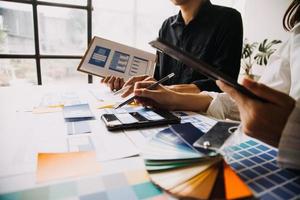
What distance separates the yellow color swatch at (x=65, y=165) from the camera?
0.43m

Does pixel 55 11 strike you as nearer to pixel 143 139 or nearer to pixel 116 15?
pixel 116 15

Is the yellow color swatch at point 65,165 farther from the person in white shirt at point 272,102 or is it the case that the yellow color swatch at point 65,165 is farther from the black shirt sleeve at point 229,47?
the black shirt sleeve at point 229,47

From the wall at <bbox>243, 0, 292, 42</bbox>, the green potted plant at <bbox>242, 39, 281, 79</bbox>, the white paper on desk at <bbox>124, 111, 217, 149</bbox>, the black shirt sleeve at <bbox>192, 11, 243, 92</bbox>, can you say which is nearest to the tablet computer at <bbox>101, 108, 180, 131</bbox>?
the white paper on desk at <bbox>124, 111, 217, 149</bbox>

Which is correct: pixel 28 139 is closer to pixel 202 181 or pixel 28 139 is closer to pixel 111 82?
pixel 202 181

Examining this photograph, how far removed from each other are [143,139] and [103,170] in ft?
0.55

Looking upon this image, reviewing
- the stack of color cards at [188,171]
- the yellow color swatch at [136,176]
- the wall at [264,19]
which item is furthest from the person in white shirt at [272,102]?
the wall at [264,19]

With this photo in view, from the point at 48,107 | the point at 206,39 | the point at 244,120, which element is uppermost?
the point at 206,39

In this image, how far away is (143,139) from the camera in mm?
595

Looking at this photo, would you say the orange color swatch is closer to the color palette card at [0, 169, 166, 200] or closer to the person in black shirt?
the color palette card at [0, 169, 166, 200]

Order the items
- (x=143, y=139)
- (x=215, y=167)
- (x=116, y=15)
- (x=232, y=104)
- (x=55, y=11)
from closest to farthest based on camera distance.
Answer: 1. (x=215, y=167)
2. (x=143, y=139)
3. (x=232, y=104)
4. (x=55, y=11)
5. (x=116, y=15)

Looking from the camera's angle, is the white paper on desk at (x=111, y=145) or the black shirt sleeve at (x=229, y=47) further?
the black shirt sleeve at (x=229, y=47)

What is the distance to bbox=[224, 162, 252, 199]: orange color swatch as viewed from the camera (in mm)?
347

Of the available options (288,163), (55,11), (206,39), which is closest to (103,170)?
(288,163)

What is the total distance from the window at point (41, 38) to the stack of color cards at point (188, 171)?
3073 mm
